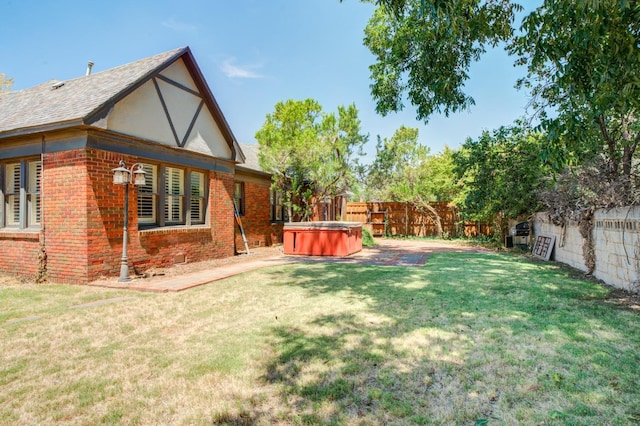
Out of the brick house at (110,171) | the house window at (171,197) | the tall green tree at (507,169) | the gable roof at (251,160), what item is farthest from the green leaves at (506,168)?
the house window at (171,197)

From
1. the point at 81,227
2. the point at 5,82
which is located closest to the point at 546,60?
the point at 81,227

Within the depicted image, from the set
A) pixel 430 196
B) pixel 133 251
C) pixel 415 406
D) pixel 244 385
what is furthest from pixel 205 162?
pixel 430 196

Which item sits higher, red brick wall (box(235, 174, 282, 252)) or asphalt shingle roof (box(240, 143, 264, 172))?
asphalt shingle roof (box(240, 143, 264, 172))

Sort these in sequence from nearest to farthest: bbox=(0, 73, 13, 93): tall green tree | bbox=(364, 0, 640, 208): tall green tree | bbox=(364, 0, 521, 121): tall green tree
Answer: bbox=(364, 0, 640, 208): tall green tree → bbox=(364, 0, 521, 121): tall green tree → bbox=(0, 73, 13, 93): tall green tree

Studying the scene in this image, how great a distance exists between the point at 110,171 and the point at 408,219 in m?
17.6

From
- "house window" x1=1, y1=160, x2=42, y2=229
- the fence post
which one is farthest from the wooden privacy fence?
"house window" x1=1, y1=160, x2=42, y2=229

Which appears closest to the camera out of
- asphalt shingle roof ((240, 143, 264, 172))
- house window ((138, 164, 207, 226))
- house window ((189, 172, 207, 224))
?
house window ((138, 164, 207, 226))

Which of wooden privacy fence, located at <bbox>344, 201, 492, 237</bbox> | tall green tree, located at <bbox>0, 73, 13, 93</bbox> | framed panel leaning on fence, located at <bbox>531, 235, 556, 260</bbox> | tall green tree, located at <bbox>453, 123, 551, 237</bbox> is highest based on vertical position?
tall green tree, located at <bbox>0, 73, 13, 93</bbox>

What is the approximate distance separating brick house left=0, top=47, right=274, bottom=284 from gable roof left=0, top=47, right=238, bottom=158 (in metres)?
0.03

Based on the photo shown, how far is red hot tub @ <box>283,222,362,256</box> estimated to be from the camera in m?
11.7

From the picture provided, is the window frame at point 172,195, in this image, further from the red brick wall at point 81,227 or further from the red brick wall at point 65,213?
the red brick wall at point 65,213

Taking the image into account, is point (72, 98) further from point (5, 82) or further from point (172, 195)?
point (5, 82)

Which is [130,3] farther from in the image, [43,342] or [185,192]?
[43,342]

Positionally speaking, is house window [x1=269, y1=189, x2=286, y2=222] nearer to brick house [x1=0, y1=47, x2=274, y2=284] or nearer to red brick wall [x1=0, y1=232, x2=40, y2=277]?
brick house [x1=0, y1=47, x2=274, y2=284]
